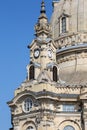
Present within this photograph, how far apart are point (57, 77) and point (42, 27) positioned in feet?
23.0

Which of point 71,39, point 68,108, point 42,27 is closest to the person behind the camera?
point 68,108

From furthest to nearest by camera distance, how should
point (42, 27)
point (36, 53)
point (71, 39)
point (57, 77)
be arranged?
1. point (71, 39)
2. point (42, 27)
3. point (36, 53)
4. point (57, 77)

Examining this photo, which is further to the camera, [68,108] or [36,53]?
[36,53]

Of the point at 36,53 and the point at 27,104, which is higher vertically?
the point at 36,53

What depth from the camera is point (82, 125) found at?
51250 mm

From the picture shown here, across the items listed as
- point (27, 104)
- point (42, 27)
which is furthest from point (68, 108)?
point (42, 27)

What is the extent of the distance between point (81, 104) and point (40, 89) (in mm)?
5104

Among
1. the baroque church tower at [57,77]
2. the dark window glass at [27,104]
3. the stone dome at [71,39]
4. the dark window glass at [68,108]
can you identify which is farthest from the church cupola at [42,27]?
the dark window glass at [68,108]

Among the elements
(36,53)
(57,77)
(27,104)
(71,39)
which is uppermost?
(71,39)

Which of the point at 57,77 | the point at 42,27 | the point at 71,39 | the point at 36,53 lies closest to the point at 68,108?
the point at 57,77

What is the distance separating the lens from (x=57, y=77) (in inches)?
2197

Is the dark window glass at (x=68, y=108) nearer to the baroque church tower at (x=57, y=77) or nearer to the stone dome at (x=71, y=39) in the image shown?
the baroque church tower at (x=57, y=77)

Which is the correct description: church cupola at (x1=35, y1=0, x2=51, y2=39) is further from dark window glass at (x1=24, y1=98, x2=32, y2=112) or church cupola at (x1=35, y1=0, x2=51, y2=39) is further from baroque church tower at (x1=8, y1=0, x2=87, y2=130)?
dark window glass at (x1=24, y1=98, x2=32, y2=112)

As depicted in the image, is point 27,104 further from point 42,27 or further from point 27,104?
point 42,27
